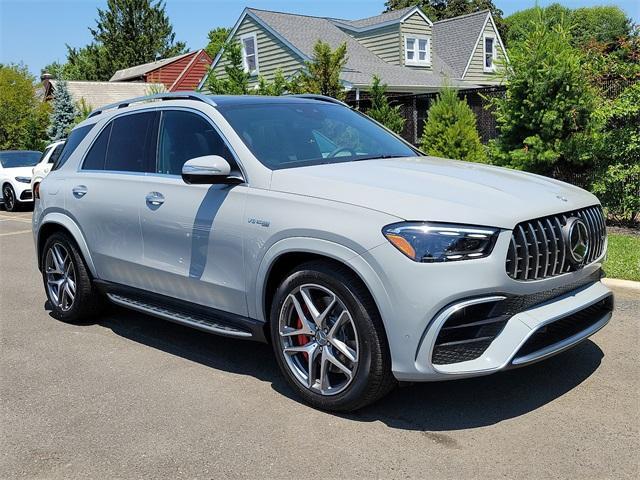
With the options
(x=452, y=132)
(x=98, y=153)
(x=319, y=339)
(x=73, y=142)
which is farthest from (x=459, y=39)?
(x=319, y=339)

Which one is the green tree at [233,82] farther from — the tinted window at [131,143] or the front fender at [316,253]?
the front fender at [316,253]

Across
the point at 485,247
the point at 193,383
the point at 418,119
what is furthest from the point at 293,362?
the point at 418,119

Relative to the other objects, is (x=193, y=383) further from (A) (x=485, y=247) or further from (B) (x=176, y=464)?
(A) (x=485, y=247)

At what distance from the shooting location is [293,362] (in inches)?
159

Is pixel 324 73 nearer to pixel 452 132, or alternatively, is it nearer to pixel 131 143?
pixel 452 132

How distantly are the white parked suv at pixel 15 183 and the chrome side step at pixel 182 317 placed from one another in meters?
13.3

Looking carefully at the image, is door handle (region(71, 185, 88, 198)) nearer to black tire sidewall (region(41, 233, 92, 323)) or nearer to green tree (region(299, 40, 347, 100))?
black tire sidewall (region(41, 233, 92, 323))

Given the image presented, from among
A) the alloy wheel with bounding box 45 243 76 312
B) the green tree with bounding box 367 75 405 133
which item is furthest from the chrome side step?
the green tree with bounding box 367 75 405 133

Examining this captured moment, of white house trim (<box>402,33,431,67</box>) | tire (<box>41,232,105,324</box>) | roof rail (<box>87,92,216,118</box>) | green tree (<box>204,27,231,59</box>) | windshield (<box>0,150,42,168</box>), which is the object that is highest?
green tree (<box>204,27,231,59</box>)

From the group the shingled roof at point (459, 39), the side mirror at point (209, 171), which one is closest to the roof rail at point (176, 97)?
the side mirror at point (209, 171)

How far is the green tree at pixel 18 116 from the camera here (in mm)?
34406

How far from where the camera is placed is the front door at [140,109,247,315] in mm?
4273

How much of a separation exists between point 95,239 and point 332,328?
8.46 ft

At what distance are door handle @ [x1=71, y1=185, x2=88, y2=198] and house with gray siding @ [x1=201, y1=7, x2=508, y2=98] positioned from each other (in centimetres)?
2188
